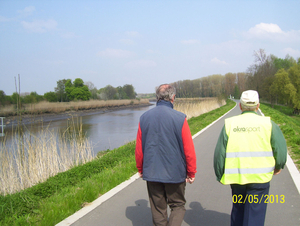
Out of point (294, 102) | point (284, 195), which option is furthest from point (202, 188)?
point (294, 102)

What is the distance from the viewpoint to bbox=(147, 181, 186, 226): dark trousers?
275cm

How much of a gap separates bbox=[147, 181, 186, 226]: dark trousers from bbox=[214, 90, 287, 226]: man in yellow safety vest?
57 centimetres

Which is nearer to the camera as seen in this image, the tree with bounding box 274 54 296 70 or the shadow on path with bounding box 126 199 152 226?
the shadow on path with bounding box 126 199 152 226

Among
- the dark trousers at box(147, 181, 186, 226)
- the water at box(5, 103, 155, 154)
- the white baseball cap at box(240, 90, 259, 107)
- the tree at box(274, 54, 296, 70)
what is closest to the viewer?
the white baseball cap at box(240, 90, 259, 107)

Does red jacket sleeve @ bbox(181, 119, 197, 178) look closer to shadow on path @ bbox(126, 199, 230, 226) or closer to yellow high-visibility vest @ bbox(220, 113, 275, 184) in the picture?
yellow high-visibility vest @ bbox(220, 113, 275, 184)

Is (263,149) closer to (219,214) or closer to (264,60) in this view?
(219,214)

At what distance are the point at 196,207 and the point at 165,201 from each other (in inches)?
49.8

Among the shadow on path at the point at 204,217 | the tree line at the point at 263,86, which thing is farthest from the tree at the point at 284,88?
the shadow on path at the point at 204,217

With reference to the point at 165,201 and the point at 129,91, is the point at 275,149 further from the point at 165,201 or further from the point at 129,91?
the point at 129,91

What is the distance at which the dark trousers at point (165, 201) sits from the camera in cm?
275

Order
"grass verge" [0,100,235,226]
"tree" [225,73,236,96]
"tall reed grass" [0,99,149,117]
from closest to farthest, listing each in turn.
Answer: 1. "grass verge" [0,100,235,226]
2. "tall reed grass" [0,99,149,117]
3. "tree" [225,73,236,96]

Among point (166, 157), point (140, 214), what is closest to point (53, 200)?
point (140, 214)

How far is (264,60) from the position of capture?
59.9 metres

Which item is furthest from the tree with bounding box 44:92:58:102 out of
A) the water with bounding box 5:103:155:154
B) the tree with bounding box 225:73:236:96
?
the tree with bounding box 225:73:236:96
